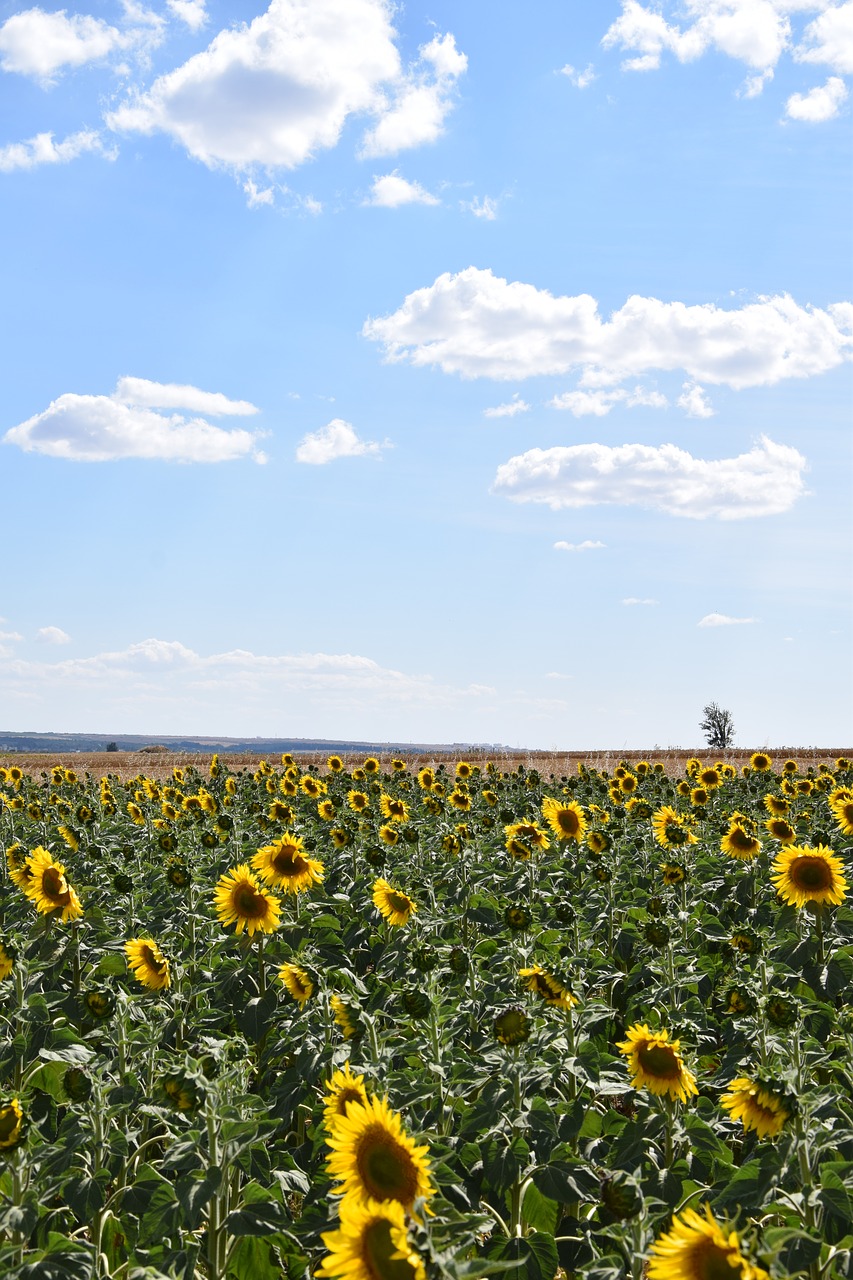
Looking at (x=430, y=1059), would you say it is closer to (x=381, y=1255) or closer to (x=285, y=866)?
(x=381, y=1255)

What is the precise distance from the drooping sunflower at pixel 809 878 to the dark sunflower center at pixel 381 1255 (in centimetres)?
504

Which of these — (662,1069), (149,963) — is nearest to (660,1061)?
(662,1069)

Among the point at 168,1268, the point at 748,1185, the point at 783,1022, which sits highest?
the point at 783,1022

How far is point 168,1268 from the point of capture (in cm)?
359

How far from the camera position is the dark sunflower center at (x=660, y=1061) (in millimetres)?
4391

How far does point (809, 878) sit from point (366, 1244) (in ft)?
16.7

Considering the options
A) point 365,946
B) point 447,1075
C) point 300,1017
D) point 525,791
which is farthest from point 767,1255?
point 525,791

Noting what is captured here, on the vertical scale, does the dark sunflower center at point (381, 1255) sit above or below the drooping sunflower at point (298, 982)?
above

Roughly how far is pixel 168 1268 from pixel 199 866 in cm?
498

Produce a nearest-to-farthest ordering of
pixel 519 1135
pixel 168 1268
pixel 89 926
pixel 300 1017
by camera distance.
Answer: pixel 168 1268, pixel 519 1135, pixel 300 1017, pixel 89 926

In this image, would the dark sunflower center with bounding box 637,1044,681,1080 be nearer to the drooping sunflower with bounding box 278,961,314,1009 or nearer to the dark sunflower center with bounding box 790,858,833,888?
the drooping sunflower with bounding box 278,961,314,1009

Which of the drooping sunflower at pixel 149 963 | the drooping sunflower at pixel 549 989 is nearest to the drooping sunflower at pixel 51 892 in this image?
the drooping sunflower at pixel 149 963

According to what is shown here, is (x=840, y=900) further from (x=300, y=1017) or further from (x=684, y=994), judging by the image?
(x=300, y=1017)

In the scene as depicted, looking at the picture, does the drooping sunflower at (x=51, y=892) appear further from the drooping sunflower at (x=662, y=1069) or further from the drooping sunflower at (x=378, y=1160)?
the drooping sunflower at (x=378, y=1160)
